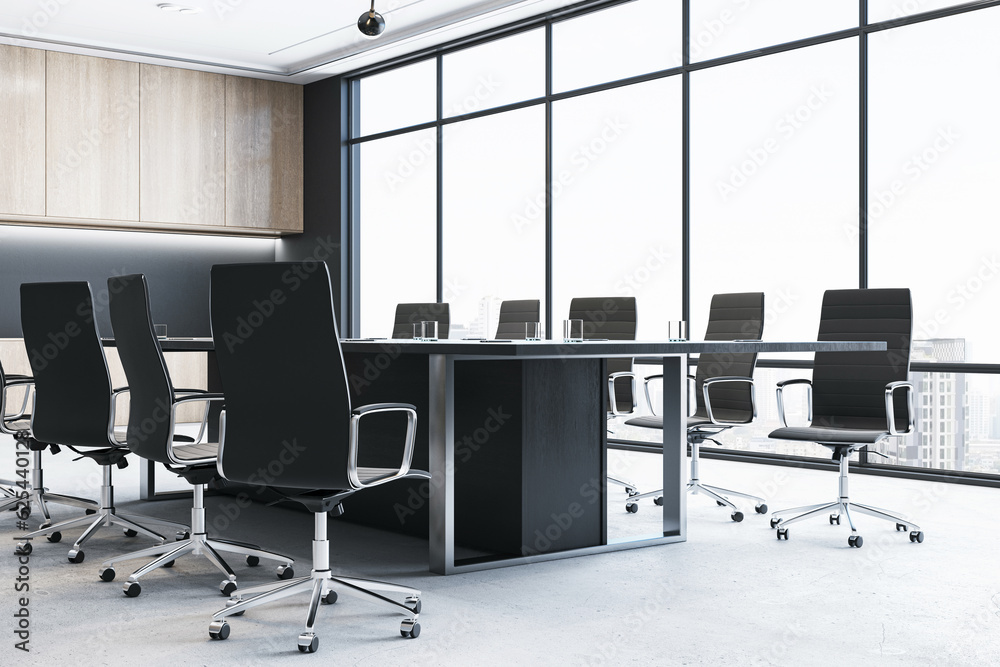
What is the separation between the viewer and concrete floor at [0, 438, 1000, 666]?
2826 mm

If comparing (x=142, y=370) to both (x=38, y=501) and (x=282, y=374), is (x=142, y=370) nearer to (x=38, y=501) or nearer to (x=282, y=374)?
(x=282, y=374)

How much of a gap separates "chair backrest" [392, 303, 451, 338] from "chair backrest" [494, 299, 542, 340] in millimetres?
368

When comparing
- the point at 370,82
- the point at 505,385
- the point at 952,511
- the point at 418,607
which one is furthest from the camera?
the point at 370,82

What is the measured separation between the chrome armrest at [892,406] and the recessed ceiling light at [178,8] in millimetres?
6340

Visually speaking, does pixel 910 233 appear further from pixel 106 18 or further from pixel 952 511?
pixel 106 18

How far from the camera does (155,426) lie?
3551 mm

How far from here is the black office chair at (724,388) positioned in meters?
5.12

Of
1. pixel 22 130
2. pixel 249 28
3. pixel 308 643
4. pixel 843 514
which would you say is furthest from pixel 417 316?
pixel 22 130

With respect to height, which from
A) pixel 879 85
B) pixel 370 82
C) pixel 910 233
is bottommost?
pixel 910 233

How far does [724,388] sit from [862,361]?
0.76m

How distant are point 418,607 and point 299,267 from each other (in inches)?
43.0

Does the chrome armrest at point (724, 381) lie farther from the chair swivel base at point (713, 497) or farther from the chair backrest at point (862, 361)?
the chair backrest at point (862, 361)

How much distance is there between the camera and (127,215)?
31.7ft

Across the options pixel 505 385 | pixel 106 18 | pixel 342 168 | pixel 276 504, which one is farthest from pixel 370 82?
pixel 505 385
